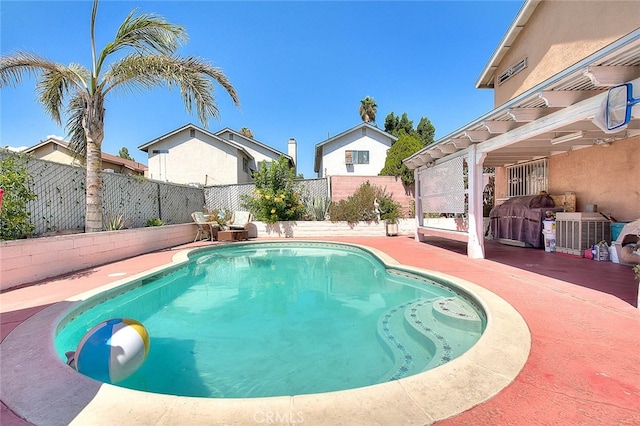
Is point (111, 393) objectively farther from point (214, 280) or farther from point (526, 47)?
point (526, 47)

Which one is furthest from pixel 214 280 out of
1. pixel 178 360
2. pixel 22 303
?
pixel 178 360

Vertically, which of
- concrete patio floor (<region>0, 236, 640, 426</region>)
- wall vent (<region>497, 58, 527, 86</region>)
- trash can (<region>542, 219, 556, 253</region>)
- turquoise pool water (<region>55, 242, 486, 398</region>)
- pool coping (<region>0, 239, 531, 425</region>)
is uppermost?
wall vent (<region>497, 58, 527, 86</region>)

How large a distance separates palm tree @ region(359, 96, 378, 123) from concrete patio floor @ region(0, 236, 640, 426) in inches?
1432

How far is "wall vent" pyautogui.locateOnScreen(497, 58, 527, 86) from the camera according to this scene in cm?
1003

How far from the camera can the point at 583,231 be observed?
7219mm

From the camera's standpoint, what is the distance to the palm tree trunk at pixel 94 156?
720 centimetres

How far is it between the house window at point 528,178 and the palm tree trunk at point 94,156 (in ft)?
40.7

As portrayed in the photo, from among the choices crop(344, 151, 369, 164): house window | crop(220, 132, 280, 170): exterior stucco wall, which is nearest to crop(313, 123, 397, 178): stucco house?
crop(344, 151, 369, 164): house window

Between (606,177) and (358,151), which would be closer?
(606,177)

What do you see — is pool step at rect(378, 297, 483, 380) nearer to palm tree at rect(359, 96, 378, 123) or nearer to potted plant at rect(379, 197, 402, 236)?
potted plant at rect(379, 197, 402, 236)

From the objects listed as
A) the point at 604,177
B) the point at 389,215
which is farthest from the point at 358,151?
the point at 604,177

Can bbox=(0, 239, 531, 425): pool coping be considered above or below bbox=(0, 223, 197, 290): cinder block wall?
below

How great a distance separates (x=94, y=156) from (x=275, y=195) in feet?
23.2

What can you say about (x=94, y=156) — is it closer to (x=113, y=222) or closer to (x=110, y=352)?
(x=113, y=222)
